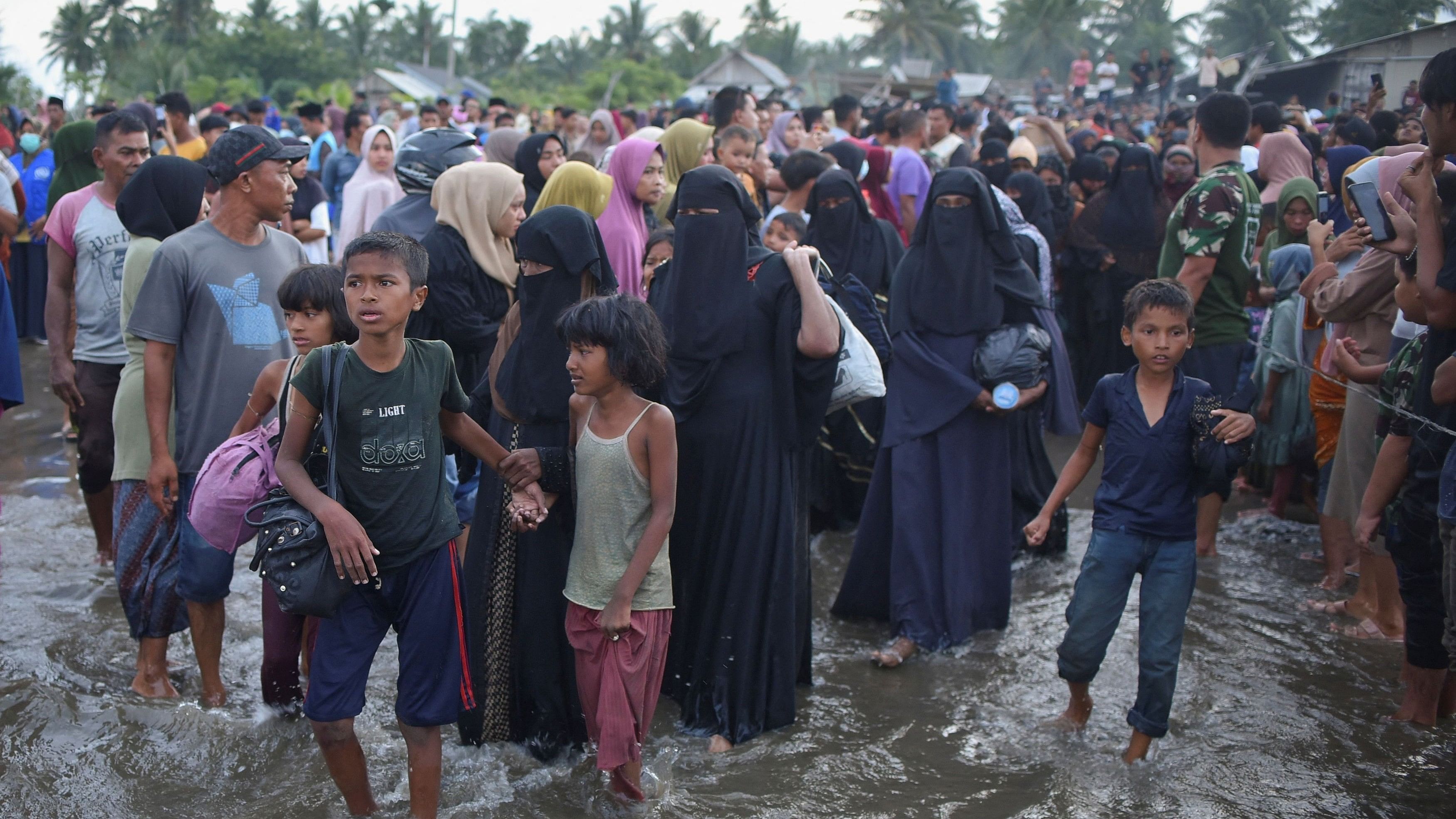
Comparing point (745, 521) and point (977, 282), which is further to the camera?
point (977, 282)

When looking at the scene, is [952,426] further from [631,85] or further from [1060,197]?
[631,85]

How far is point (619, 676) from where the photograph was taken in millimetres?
3416

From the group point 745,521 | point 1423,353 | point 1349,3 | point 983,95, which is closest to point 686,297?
point 745,521

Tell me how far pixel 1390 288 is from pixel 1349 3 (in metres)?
3.33

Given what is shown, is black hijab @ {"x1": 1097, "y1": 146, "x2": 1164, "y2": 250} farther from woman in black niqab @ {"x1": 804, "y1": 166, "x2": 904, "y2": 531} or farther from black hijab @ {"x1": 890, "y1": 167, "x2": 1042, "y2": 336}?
black hijab @ {"x1": 890, "y1": 167, "x2": 1042, "y2": 336}

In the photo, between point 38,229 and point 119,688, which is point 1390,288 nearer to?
point 119,688

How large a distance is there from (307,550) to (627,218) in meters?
3.03

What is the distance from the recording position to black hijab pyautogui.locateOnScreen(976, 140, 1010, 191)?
9.01 meters

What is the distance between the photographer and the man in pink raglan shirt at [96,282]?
492 centimetres

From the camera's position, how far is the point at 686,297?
156 inches

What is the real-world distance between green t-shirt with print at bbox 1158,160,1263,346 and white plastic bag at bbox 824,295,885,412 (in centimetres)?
197

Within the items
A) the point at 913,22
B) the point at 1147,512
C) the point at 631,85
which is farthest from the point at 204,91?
the point at 913,22

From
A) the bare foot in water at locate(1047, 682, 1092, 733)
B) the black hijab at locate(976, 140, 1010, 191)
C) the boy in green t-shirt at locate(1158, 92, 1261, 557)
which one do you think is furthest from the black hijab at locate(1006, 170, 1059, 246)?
the bare foot in water at locate(1047, 682, 1092, 733)

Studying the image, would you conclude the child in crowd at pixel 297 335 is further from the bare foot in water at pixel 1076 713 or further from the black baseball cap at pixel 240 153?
the bare foot in water at pixel 1076 713
